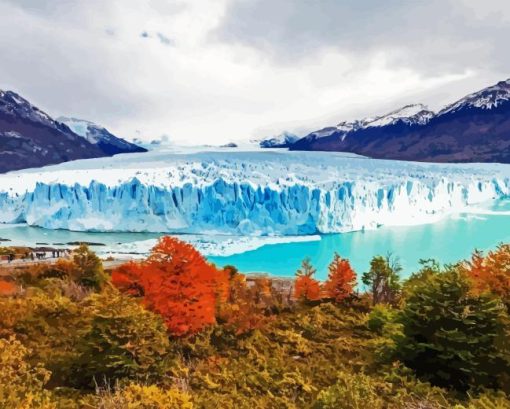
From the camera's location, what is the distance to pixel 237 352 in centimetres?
797

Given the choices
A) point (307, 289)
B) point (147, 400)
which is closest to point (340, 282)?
point (307, 289)

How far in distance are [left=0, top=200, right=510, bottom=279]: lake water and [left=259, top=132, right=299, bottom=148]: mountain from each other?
2021 inches

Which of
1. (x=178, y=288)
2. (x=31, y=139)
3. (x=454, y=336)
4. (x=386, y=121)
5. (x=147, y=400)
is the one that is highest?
(x=386, y=121)

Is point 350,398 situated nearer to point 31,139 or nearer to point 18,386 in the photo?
point 18,386

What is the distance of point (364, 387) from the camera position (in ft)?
14.7

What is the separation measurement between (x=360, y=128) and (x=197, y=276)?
85.8 m

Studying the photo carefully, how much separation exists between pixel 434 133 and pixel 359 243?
57594mm

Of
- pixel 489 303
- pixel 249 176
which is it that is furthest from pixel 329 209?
pixel 489 303

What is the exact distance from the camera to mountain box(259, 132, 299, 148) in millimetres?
89625

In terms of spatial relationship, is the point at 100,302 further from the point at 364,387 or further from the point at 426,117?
the point at 426,117

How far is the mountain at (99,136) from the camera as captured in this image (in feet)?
254

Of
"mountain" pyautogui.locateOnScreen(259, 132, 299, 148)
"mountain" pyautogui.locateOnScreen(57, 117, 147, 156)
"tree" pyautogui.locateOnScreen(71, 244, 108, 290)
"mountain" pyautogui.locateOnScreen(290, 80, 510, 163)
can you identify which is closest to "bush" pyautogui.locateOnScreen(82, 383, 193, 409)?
"tree" pyautogui.locateOnScreen(71, 244, 108, 290)

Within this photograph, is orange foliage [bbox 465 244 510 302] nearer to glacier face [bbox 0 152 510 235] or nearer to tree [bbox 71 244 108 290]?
tree [bbox 71 244 108 290]

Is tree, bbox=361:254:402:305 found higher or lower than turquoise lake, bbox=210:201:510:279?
higher
